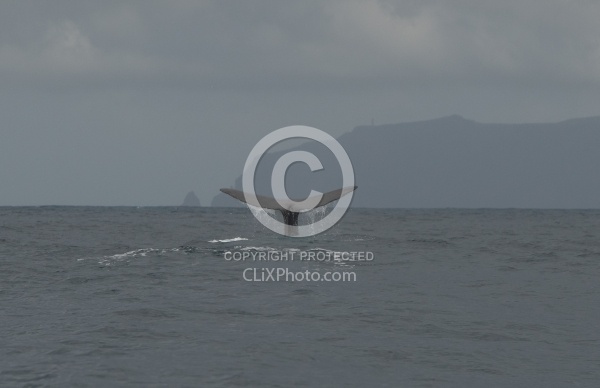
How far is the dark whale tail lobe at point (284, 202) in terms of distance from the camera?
27109mm

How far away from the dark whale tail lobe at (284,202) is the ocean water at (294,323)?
249cm

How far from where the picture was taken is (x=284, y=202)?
102ft

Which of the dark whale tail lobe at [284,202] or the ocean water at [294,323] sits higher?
the dark whale tail lobe at [284,202]

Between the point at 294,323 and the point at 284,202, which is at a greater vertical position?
the point at 284,202

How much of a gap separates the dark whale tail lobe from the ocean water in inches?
98.2

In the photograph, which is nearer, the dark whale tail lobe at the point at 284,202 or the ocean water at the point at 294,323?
the ocean water at the point at 294,323

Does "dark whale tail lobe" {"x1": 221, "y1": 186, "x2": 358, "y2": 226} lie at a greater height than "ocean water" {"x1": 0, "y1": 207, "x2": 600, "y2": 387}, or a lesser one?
greater

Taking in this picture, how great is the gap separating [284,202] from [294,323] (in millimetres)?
14545

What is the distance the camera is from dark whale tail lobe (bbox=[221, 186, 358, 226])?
1067 inches

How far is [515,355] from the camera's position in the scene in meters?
14.2

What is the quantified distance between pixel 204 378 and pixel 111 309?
678 centimetres

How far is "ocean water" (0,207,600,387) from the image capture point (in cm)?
1262

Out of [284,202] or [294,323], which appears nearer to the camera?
[294,323]

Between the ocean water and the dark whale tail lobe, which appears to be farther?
the dark whale tail lobe
